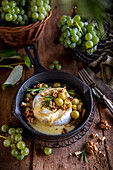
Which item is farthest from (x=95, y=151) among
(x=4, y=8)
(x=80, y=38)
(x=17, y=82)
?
(x=4, y=8)

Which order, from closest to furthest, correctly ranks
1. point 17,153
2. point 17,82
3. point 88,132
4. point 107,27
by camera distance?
1. point 17,153
2. point 88,132
3. point 17,82
4. point 107,27

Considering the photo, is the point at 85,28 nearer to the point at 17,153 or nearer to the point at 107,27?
the point at 107,27

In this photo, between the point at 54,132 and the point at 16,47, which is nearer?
the point at 54,132

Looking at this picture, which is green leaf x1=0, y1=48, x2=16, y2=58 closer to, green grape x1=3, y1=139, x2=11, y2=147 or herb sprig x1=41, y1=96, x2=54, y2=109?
herb sprig x1=41, y1=96, x2=54, y2=109

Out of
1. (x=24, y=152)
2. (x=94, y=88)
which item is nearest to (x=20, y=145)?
(x=24, y=152)

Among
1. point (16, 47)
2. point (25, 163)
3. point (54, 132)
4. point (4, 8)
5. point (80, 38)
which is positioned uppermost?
point (4, 8)

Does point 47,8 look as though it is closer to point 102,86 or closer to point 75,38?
point 75,38

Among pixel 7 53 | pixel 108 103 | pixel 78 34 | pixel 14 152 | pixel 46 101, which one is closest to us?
pixel 14 152
